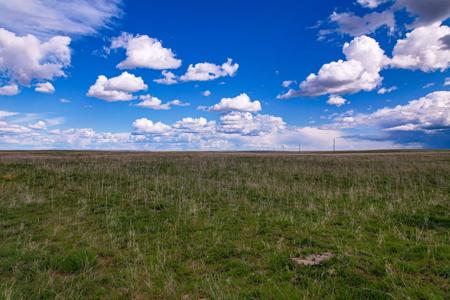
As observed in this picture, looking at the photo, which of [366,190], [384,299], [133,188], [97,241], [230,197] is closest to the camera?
[384,299]

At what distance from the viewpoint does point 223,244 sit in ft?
28.4

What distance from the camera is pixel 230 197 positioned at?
49.6ft

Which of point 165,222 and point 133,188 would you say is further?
point 133,188

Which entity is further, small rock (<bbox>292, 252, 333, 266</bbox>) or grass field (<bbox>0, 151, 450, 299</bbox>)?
small rock (<bbox>292, 252, 333, 266</bbox>)

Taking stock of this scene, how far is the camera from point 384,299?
5590mm

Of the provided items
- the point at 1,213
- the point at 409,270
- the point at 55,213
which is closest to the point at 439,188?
the point at 409,270

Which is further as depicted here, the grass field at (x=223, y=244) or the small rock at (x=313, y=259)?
the small rock at (x=313, y=259)

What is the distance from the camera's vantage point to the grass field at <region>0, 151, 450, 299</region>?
6.19 m

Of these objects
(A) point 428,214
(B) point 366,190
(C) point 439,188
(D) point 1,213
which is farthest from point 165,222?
(C) point 439,188

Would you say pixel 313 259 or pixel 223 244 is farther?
pixel 223 244

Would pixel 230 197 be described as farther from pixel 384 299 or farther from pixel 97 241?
pixel 384 299

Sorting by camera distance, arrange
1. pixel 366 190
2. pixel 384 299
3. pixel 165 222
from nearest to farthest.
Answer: pixel 384 299 < pixel 165 222 < pixel 366 190

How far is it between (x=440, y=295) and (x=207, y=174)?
65.0ft

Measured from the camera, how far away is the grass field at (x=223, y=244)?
619 centimetres
